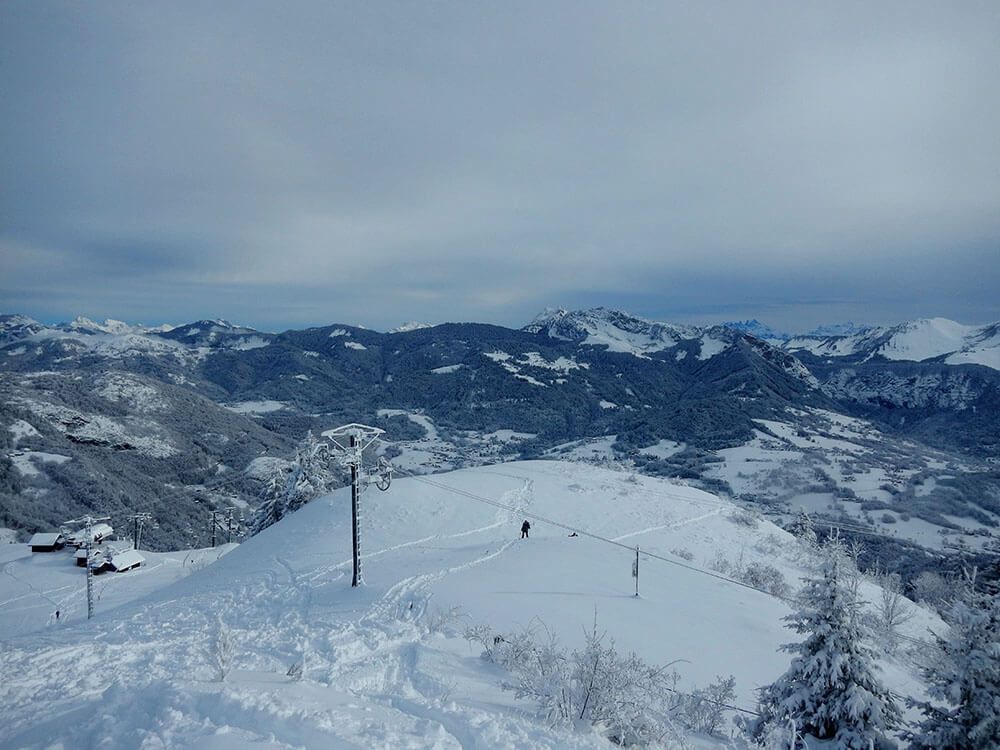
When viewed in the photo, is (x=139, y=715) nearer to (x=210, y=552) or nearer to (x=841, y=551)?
(x=841, y=551)

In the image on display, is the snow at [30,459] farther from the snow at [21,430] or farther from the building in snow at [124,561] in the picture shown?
the building in snow at [124,561]

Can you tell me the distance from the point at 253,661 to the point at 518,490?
2741 centimetres

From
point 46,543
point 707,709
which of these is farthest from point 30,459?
point 707,709

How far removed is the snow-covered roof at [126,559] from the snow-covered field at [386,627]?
21.2 feet

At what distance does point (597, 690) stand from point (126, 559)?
1884 inches

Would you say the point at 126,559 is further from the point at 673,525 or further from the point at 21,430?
the point at 21,430

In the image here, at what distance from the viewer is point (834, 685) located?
27.3 ft

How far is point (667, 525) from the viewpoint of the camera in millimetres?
32156

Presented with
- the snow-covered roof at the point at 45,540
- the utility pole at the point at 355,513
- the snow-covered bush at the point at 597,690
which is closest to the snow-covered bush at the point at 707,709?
the snow-covered bush at the point at 597,690

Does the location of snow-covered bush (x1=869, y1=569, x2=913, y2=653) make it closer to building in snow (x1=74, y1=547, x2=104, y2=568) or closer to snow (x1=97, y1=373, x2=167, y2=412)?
building in snow (x1=74, y1=547, x2=104, y2=568)

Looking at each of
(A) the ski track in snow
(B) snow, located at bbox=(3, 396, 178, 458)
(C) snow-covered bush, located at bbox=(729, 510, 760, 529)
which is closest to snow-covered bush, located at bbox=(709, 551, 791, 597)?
(A) the ski track in snow

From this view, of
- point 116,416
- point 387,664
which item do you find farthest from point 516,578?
point 116,416

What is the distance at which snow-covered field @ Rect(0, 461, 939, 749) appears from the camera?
6.07 m

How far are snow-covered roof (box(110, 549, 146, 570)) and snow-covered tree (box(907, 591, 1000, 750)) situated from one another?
166ft
